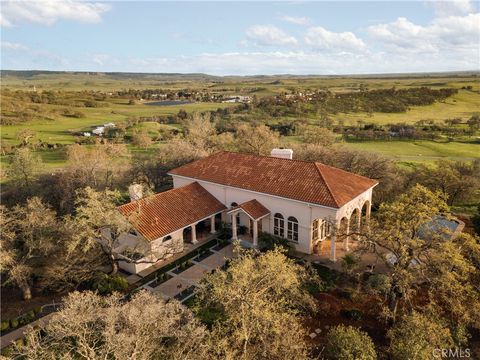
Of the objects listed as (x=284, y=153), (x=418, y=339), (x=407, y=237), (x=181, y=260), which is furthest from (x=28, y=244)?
(x=407, y=237)

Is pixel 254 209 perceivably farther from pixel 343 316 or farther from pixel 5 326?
pixel 5 326

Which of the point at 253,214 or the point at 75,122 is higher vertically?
the point at 75,122

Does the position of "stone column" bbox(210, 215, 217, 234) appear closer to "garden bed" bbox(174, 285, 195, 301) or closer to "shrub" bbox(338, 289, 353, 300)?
"garden bed" bbox(174, 285, 195, 301)

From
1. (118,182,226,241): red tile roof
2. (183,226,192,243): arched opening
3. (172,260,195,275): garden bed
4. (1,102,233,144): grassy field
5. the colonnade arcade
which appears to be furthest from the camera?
(1,102,233,144): grassy field

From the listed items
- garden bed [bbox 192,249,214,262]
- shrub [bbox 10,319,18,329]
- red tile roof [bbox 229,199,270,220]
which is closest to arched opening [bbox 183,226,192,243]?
garden bed [bbox 192,249,214,262]

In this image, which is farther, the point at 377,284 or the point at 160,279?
the point at 160,279

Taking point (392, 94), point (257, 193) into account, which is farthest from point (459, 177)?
point (392, 94)
